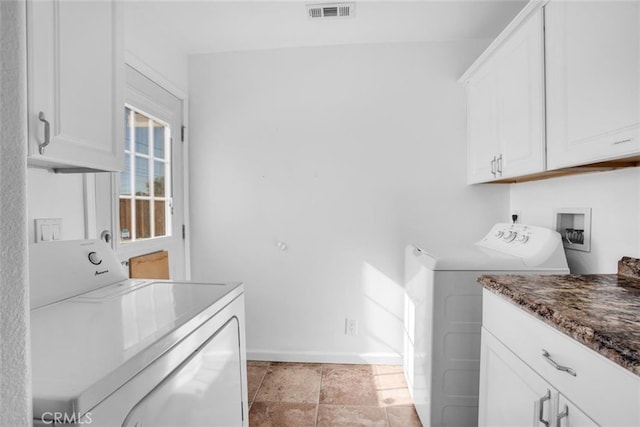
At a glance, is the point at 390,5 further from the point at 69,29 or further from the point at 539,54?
the point at 69,29

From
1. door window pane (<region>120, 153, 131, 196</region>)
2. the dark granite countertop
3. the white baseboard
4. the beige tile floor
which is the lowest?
the beige tile floor

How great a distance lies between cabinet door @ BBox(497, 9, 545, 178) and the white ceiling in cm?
50

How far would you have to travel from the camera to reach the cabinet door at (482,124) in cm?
198

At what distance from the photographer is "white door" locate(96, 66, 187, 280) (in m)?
1.88

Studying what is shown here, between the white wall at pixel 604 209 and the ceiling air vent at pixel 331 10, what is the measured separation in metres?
1.55

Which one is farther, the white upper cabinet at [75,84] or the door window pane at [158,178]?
the door window pane at [158,178]

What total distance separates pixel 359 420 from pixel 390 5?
2430mm

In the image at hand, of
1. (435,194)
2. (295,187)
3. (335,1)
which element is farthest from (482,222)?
(335,1)

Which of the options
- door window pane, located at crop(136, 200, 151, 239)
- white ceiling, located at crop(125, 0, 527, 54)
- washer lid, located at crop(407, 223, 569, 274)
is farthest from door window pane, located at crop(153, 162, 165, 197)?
washer lid, located at crop(407, 223, 569, 274)

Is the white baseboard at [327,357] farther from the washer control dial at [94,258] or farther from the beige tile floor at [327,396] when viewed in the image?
the washer control dial at [94,258]

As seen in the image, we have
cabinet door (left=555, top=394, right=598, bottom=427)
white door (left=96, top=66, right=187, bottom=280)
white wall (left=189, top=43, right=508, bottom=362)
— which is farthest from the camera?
white wall (left=189, top=43, right=508, bottom=362)

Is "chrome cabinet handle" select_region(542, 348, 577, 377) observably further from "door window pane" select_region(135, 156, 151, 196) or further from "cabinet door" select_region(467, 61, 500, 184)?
"door window pane" select_region(135, 156, 151, 196)

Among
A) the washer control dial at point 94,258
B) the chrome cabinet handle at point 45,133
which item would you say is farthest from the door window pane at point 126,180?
the chrome cabinet handle at point 45,133

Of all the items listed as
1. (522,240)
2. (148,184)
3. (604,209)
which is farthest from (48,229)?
(604,209)
